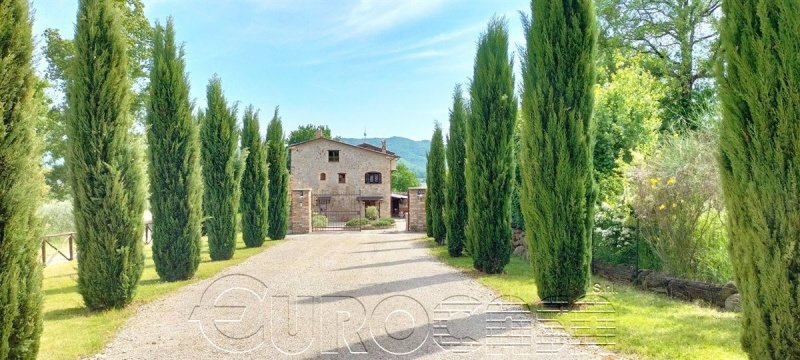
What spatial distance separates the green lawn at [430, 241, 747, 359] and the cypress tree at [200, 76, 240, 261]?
782 centimetres

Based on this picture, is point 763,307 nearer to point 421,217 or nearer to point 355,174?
point 421,217

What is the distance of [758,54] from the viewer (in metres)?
3.35

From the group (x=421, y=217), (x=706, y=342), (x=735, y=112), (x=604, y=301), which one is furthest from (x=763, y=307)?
(x=421, y=217)

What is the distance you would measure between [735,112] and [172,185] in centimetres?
912

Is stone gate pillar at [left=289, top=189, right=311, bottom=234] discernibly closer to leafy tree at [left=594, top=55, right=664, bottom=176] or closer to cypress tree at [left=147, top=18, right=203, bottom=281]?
cypress tree at [left=147, top=18, right=203, bottom=281]

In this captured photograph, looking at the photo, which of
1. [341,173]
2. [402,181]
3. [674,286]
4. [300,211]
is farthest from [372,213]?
[674,286]

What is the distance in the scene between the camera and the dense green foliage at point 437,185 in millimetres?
16250

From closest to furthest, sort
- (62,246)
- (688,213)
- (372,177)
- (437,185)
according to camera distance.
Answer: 1. (688,213)
2. (62,246)
3. (437,185)
4. (372,177)

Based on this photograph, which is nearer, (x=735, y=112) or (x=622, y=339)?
(x=735, y=112)

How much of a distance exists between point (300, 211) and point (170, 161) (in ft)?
45.6

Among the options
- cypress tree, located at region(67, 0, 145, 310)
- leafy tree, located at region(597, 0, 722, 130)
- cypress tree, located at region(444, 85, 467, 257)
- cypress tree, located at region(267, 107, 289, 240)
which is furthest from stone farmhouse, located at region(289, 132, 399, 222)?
cypress tree, located at region(67, 0, 145, 310)

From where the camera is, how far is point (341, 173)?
123ft

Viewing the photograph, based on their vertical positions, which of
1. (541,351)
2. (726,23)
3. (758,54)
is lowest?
(541,351)

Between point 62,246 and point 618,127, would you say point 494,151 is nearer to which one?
point 618,127
